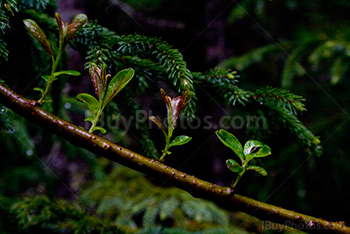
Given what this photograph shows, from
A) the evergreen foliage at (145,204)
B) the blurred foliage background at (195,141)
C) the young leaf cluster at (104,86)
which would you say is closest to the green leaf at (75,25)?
the young leaf cluster at (104,86)

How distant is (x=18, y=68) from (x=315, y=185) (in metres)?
2.54

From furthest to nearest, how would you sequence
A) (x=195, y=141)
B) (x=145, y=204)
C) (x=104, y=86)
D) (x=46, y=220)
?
A: 1. (x=195, y=141)
2. (x=145, y=204)
3. (x=46, y=220)
4. (x=104, y=86)

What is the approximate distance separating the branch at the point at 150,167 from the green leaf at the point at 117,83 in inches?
3.7

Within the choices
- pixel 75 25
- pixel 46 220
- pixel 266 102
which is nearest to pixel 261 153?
pixel 266 102

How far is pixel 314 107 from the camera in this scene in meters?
2.68

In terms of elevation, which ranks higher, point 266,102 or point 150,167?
point 266,102

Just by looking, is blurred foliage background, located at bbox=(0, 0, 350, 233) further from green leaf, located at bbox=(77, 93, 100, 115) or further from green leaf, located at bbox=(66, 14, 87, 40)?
green leaf, located at bbox=(77, 93, 100, 115)

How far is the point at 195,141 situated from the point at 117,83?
2440 millimetres

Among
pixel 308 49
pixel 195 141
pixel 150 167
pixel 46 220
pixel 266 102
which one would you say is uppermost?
pixel 308 49

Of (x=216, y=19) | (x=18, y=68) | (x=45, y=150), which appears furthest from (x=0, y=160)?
(x=216, y=19)

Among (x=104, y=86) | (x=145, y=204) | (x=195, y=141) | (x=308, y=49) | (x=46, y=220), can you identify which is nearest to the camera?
(x=104, y=86)

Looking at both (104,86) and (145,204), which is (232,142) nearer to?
(104,86)

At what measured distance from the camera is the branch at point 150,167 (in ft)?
1.95

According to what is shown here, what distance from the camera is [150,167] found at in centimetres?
61
